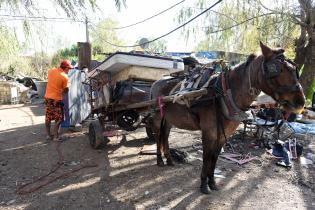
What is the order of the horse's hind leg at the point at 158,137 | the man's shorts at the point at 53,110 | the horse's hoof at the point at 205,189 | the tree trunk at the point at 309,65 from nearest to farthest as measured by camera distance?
the horse's hoof at the point at 205,189 → the horse's hind leg at the point at 158,137 → the man's shorts at the point at 53,110 → the tree trunk at the point at 309,65

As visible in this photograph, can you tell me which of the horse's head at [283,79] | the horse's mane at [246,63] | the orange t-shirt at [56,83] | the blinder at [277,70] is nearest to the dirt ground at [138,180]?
the orange t-shirt at [56,83]

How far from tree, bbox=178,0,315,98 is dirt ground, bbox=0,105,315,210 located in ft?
11.8

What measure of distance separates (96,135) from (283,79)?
4273mm

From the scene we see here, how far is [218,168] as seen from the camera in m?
5.39

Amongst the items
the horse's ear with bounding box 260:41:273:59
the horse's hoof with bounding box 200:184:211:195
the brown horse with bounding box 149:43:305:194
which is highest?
the horse's ear with bounding box 260:41:273:59

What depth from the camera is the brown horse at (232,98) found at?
3.26 metres

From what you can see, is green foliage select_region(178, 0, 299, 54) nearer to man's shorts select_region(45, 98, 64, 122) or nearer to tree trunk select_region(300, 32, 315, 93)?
tree trunk select_region(300, 32, 315, 93)

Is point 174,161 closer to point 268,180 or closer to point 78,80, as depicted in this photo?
point 268,180

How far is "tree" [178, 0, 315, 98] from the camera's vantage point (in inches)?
348

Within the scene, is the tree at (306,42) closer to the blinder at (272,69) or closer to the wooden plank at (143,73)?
the wooden plank at (143,73)

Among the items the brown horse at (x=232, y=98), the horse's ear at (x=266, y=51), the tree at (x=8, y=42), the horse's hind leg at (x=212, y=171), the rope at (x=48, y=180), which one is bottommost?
the rope at (x=48, y=180)

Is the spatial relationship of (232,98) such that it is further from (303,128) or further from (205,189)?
(303,128)

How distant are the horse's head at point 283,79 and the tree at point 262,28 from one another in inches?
202

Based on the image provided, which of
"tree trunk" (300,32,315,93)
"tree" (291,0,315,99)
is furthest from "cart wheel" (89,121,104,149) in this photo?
"tree trunk" (300,32,315,93)
